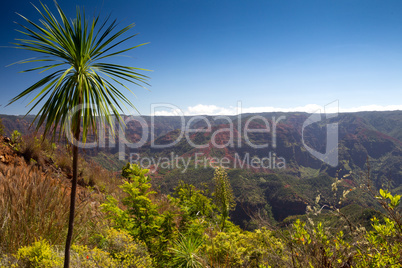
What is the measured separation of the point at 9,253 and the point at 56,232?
0.50m

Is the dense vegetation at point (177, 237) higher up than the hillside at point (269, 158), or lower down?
higher up

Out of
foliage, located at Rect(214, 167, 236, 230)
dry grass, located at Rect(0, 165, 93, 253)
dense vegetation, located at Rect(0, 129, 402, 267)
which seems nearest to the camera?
dense vegetation, located at Rect(0, 129, 402, 267)

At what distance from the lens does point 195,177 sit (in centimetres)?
8962

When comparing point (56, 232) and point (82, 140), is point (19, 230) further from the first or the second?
point (82, 140)

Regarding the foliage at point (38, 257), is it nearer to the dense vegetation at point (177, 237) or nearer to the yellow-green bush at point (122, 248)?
the dense vegetation at point (177, 237)

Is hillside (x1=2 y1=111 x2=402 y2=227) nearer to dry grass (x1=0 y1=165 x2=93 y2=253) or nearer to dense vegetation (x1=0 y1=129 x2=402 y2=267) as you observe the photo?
dense vegetation (x1=0 y1=129 x2=402 y2=267)

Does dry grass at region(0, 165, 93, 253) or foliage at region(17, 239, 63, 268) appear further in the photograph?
dry grass at region(0, 165, 93, 253)

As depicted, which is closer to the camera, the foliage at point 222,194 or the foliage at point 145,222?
the foliage at point 145,222

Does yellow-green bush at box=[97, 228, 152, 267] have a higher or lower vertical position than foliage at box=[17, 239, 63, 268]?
lower

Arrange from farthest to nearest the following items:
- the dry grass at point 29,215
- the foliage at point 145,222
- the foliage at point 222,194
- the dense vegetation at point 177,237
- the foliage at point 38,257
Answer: the foliage at point 222,194, the foliage at point 145,222, the dry grass at point 29,215, the foliage at point 38,257, the dense vegetation at point 177,237

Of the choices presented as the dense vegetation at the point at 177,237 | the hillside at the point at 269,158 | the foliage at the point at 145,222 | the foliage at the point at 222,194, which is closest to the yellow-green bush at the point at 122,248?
the dense vegetation at the point at 177,237

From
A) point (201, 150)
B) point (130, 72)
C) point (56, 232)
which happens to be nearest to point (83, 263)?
point (56, 232)

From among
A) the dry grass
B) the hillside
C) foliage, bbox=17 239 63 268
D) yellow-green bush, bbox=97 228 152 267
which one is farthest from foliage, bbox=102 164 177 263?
the hillside

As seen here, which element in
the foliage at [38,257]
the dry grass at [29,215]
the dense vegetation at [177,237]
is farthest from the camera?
the dry grass at [29,215]
